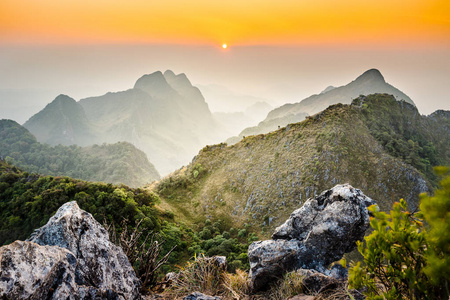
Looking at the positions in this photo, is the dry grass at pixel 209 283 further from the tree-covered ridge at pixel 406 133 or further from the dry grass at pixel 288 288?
the tree-covered ridge at pixel 406 133

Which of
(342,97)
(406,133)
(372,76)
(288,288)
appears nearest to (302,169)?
(288,288)

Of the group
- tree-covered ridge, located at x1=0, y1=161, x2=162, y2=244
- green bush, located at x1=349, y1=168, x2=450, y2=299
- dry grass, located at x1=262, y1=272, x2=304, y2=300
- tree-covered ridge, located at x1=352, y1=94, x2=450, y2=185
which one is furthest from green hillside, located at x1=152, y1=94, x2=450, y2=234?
green bush, located at x1=349, y1=168, x2=450, y2=299

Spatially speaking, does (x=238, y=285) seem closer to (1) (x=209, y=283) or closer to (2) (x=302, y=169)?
(1) (x=209, y=283)

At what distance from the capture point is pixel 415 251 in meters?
1.92

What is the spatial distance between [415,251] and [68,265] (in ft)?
11.8

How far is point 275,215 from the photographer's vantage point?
60.0ft

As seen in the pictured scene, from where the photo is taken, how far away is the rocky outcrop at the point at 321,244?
17.1ft

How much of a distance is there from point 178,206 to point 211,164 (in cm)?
652

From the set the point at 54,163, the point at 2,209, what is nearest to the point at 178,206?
the point at 2,209

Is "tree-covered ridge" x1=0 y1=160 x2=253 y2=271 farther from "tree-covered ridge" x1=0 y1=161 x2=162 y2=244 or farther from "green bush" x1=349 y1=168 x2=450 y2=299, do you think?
"green bush" x1=349 y1=168 x2=450 y2=299

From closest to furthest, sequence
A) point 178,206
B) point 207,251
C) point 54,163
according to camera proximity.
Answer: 1. point 207,251
2. point 178,206
3. point 54,163

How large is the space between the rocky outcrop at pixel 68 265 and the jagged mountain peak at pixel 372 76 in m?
148

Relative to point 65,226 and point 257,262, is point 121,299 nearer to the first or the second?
point 65,226

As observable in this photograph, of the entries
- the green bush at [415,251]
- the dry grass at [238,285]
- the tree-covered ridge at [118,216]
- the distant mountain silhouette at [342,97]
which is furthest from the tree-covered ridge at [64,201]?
the distant mountain silhouette at [342,97]
